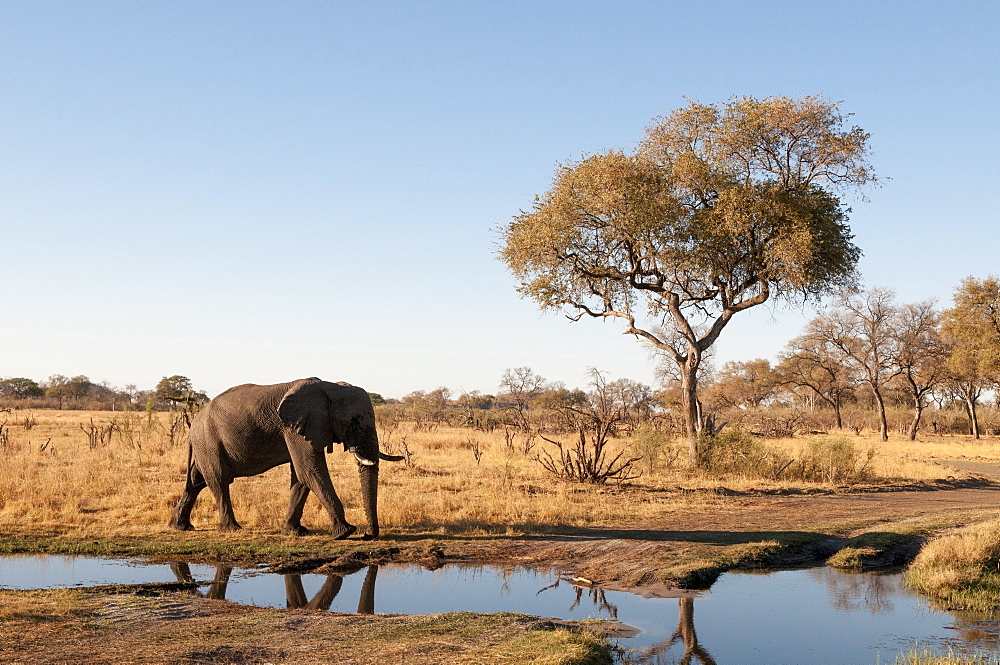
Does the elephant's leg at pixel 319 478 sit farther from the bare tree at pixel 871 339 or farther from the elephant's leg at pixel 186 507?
the bare tree at pixel 871 339

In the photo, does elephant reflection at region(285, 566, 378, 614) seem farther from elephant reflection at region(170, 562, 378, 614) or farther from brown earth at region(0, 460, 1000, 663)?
brown earth at region(0, 460, 1000, 663)

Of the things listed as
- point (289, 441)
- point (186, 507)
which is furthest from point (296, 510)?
point (186, 507)

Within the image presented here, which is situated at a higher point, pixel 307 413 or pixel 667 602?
pixel 307 413

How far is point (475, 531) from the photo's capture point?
12.5m

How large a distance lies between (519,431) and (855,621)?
28.9 metres

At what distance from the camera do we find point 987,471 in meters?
26.9

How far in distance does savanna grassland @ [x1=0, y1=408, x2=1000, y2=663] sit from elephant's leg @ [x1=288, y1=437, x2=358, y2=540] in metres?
0.41

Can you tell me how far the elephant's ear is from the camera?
1189cm

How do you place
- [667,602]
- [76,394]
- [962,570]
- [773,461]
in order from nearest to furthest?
1. [667,602]
2. [962,570]
3. [773,461]
4. [76,394]

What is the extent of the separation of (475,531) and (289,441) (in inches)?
121

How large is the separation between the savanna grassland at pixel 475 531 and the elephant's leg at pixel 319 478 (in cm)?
41

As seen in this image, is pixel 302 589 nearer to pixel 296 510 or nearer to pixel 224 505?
pixel 296 510

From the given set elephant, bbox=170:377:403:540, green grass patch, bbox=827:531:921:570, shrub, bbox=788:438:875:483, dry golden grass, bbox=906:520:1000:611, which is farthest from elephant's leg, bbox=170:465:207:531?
shrub, bbox=788:438:875:483

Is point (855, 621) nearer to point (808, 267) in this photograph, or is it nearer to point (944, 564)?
point (944, 564)
